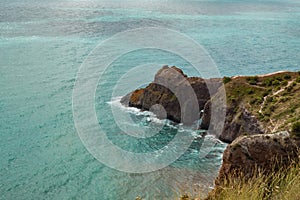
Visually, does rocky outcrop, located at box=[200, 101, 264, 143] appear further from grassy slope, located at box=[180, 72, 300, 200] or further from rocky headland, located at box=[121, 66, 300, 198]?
grassy slope, located at box=[180, 72, 300, 200]

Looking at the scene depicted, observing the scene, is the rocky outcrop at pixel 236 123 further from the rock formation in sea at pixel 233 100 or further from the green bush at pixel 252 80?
the green bush at pixel 252 80

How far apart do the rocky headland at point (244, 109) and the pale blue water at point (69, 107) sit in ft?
13.4

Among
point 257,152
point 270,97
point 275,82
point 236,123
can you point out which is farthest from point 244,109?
point 257,152

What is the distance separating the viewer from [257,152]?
25.2 m

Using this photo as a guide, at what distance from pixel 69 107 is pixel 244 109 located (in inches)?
1065

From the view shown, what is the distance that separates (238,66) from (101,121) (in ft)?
146

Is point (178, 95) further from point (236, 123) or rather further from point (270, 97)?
point (270, 97)

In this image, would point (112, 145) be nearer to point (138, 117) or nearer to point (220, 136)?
point (138, 117)

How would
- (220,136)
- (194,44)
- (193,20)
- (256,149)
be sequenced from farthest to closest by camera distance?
(193,20), (194,44), (220,136), (256,149)

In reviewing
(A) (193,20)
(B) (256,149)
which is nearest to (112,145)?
(B) (256,149)

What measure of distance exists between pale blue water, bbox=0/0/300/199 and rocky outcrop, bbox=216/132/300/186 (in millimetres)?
6354

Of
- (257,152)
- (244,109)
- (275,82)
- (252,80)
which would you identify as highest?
(275,82)

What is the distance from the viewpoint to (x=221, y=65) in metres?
80.2

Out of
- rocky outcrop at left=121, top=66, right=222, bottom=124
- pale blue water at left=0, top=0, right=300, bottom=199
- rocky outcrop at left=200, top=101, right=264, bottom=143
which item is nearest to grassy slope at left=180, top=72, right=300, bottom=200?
rocky outcrop at left=200, top=101, right=264, bottom=143
